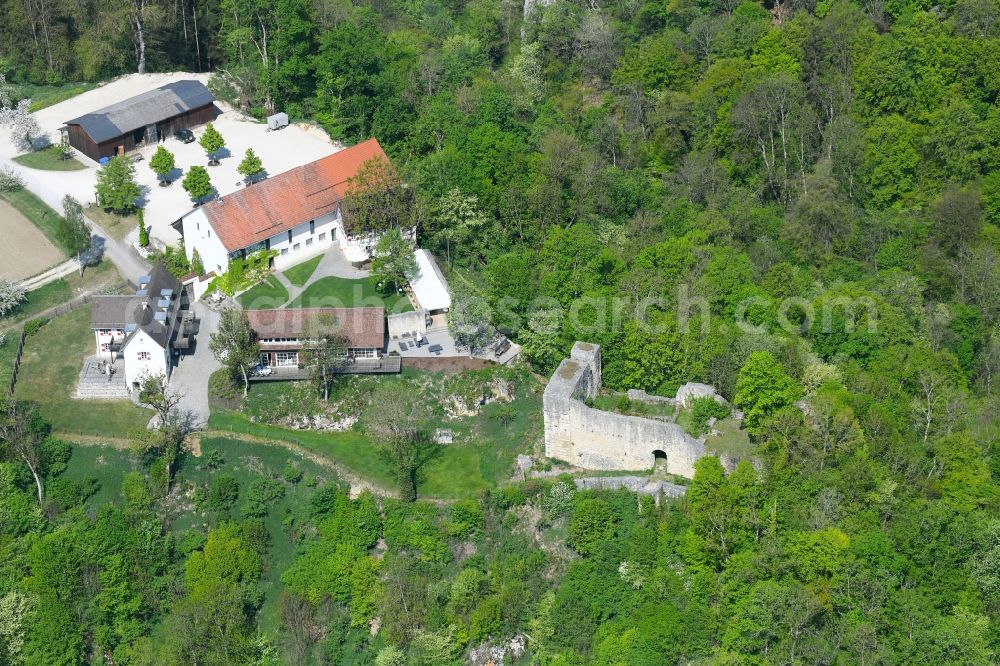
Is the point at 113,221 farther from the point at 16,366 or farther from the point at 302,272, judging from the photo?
the point at 302,272

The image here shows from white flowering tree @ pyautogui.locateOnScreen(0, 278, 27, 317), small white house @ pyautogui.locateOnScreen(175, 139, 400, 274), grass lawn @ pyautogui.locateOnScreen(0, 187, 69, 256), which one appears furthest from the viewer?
grass lawn @ pyautogui.locateOnScreen(0, 187, 69, 256)

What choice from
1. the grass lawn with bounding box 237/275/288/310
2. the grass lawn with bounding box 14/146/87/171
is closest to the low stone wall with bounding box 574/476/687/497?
the grass lawn with bounding box 237/275/288/310

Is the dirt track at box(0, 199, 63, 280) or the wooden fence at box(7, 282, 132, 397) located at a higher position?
the dirt track at box(0, 199, 63, 280)

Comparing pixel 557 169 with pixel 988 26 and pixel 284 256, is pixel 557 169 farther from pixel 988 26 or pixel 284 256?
pixel 988 26

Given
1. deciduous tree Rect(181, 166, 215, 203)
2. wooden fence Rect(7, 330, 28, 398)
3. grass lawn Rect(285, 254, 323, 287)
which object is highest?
deciduous tree Rect(181, 166, 215, 203)

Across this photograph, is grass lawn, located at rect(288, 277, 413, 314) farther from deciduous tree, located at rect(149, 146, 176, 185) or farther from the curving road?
Answer: deciduous tree, located at rect(149, 146, 176, 185)

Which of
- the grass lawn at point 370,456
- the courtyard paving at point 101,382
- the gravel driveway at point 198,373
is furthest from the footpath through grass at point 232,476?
the courtyard paving at point 101,382

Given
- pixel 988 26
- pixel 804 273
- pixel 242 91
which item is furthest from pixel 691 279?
pixel 242 91
